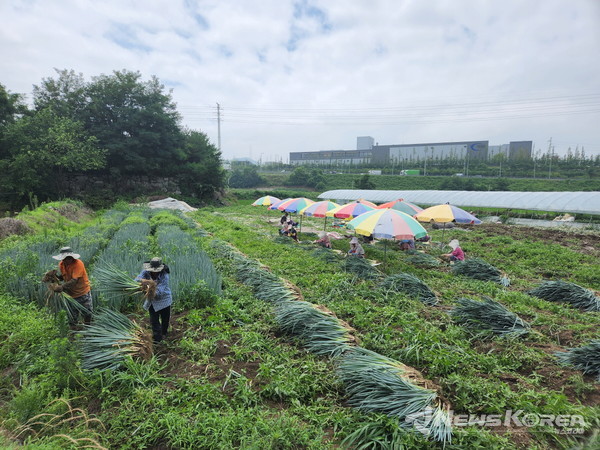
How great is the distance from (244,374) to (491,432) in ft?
Answer: 7.51

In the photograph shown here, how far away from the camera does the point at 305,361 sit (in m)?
3.53

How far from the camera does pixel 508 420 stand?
2705mm

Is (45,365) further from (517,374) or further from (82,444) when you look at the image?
(517,374)

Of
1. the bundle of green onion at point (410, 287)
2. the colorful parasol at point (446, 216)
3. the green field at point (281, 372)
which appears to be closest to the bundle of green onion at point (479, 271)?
the green field at point (281, 372)

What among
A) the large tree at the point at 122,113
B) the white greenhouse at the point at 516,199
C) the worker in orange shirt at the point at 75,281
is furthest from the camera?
the large tree at the point at 122,113

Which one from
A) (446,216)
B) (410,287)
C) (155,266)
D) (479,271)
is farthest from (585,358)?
(446,216)

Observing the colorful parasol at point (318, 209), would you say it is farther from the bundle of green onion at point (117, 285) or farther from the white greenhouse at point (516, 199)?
the white greenhouse at point (516, 199)

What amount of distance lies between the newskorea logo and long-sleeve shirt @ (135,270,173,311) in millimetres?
2905

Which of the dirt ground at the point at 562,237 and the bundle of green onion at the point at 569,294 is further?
the dirt ground at the point at 562,237

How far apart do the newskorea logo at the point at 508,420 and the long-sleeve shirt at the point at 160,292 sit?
2905mm

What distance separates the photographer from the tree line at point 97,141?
814 inches

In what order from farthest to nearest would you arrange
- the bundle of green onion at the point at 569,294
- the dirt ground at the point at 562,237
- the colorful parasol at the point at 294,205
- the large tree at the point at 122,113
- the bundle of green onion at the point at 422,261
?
1. the large tree at the point at 122,113
2. the colorful parasol at the point at 294,205
3. the dirt ground at the point at 562,237
4. the bundle of green onion at the point at 422,261
5. the bundle of green onion at the point at 569,294

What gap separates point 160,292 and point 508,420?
12.3 feet

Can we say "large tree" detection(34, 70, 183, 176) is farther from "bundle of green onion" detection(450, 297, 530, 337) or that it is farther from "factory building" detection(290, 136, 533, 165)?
"factory building" detection(290, 136, 533, 165)
